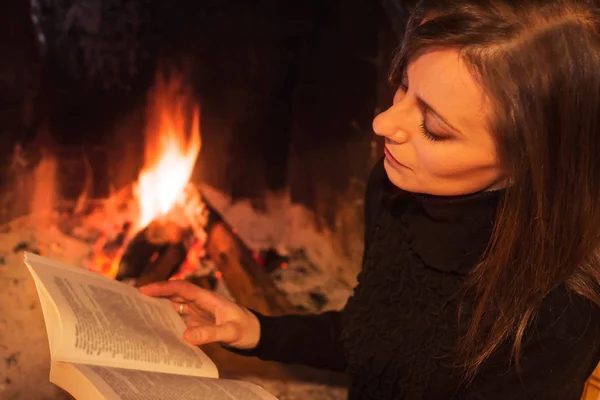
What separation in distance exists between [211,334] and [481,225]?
374mm

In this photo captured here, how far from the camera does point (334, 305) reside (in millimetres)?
1452

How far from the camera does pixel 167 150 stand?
1.46m

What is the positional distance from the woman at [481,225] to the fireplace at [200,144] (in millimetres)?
402

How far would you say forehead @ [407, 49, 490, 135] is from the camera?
70 cm

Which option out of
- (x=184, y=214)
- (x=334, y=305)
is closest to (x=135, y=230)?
(x=184, y=214)

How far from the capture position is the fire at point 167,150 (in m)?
1.42

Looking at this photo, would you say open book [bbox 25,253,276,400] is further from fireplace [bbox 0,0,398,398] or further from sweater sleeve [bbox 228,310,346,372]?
fireplace [bbox 0,0,398,398]

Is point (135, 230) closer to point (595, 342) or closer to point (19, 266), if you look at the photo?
point (19, 266)

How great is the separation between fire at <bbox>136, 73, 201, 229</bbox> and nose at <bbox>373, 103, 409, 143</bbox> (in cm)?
75

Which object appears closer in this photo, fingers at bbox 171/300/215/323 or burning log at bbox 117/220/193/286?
fingers at bbox 171/300/215/323

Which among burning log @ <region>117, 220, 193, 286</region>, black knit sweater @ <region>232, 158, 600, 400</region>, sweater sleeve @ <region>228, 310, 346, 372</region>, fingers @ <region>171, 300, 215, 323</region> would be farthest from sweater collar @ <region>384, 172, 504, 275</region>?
burning log @ <region>117, 220, 193, 286</region>

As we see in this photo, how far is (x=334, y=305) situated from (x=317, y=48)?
543 mm

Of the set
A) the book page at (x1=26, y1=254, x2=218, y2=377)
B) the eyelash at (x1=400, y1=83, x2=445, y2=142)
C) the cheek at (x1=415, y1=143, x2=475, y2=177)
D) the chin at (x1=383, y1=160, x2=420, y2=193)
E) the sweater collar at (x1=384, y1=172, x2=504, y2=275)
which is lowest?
the book page at (x1=26, y1=254, x2=218, y2=377)

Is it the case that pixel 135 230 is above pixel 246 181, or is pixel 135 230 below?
below
